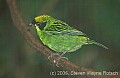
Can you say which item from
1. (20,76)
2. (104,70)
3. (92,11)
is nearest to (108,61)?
(104,70)

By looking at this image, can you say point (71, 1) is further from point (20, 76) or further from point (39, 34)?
point (20, 76)

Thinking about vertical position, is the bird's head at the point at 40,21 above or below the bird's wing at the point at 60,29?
above

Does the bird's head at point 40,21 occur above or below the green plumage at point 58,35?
above

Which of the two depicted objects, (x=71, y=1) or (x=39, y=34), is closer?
(x=39, y=34)
